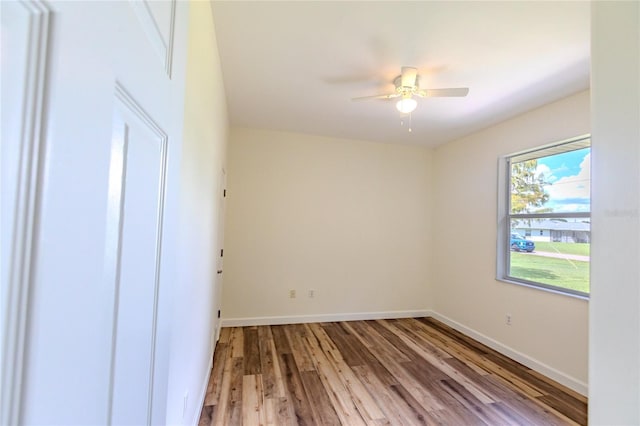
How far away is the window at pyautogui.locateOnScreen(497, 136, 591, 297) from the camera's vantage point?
8.47 feet

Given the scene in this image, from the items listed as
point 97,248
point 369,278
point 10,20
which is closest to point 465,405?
point 369,278

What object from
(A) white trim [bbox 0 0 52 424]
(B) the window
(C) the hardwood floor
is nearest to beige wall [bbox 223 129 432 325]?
(C) the hardwood floor

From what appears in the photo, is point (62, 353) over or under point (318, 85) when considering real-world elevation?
under

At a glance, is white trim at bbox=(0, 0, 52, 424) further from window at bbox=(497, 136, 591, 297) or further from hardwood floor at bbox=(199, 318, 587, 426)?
window at bbox=(497, 136, 591, 297)

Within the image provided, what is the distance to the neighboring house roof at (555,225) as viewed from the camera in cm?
257

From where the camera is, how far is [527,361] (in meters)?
2.87

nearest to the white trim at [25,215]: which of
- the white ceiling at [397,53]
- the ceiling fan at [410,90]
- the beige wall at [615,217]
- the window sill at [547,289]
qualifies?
the beige wall at [615,217]

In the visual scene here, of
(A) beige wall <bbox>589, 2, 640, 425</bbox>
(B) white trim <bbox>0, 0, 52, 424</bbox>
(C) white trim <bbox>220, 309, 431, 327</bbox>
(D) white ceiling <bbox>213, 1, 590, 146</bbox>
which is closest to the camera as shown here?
(B) white trim <bbox>0, 0, 52, 424</bbox>

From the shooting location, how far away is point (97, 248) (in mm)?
355

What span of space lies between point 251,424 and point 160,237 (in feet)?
6.20

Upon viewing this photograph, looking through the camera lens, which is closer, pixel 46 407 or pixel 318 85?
pixel 46 407

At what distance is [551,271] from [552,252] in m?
0.19

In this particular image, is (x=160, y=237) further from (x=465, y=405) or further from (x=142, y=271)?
(x=465, y=405)

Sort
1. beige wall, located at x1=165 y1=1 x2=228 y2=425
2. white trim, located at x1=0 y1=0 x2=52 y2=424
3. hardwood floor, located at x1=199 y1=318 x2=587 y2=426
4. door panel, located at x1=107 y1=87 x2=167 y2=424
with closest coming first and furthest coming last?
white trim, located at x1=0 y1=0 x2=52 y2=424 → door panel, located at x1=107 y1=87 x2=167 y2=424 → beige wall, located at x1=165 y1=1 x2=228 y2=425 → hardwood floor, located at x1=199 y1=318 x2=587 y2=426
